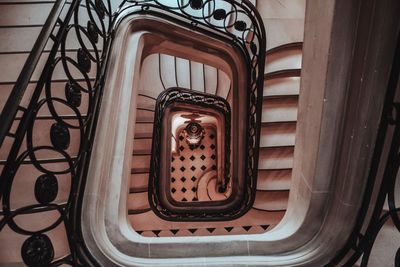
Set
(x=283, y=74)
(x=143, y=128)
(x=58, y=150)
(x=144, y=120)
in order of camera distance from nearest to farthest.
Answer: (x=58, y=150), (x=283, y=74), (x=143, y=128), (x=144, y=120)

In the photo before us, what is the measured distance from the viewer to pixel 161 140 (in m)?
6.41

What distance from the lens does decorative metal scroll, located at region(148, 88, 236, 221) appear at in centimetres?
460

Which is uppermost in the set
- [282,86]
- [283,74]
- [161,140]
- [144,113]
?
[283,74]

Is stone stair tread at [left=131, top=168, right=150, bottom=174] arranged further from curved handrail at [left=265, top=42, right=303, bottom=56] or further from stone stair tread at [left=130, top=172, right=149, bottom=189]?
curved handrail at [left=265, top=42, right=303, bottom=56]

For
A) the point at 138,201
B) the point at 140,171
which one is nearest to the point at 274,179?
the point at 138,201

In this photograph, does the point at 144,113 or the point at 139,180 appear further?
the point at 144,113

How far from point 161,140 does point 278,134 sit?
Answer: 3.24 m

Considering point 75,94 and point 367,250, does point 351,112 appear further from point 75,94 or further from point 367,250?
point 75,94

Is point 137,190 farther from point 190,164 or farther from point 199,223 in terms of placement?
point 190,164

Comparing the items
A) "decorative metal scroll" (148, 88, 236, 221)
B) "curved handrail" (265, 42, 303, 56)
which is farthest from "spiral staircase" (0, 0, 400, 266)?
"decorative metal scroll" (148, 88, 236, 221)

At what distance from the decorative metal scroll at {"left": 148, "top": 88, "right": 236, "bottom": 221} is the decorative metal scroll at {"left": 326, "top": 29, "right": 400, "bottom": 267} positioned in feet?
8.87

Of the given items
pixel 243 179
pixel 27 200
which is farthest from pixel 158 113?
pixel 27 200

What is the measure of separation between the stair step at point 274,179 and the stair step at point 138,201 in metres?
1.93

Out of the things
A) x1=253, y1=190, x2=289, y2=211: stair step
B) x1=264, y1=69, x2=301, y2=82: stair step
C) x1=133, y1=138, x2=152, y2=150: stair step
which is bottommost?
→ x1=253, y1=190, x2=289, y2=211: stair step
